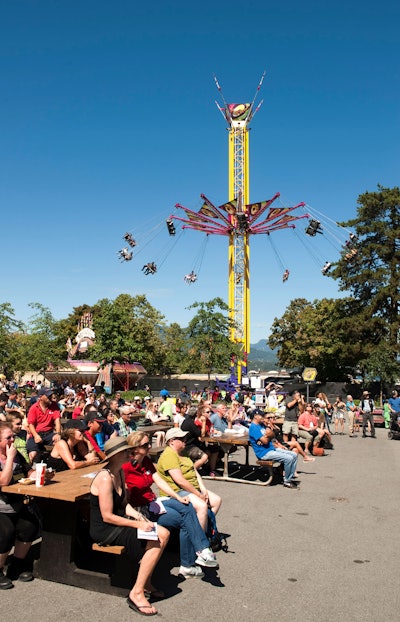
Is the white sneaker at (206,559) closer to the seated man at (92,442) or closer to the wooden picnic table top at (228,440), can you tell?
the seated man at (92,442)

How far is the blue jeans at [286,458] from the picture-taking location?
9.04 meters

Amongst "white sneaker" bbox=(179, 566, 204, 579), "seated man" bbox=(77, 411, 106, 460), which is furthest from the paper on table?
"seated man" bbox=(77, 411, 106, 460)

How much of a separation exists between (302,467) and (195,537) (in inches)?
266

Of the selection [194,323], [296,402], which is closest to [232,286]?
[194,323]

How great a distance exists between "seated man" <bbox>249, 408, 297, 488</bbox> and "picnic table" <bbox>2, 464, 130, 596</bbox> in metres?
4.52

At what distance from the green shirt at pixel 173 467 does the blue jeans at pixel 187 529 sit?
40cm

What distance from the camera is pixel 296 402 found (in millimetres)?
12352

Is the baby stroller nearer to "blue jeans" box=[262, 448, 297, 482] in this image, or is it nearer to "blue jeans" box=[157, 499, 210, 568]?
"blue jeans" box=[262, 448, 297, 482]

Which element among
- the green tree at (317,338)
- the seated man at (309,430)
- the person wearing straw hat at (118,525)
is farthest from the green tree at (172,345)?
the person wearing straw hat at (118,525)

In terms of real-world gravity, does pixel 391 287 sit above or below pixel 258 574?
above

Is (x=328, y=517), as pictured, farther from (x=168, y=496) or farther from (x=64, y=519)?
(x=64, y=519)

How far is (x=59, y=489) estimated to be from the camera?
464 cm

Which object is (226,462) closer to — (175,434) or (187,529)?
(175,434)

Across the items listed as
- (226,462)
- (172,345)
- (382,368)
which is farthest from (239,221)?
(226,462)
